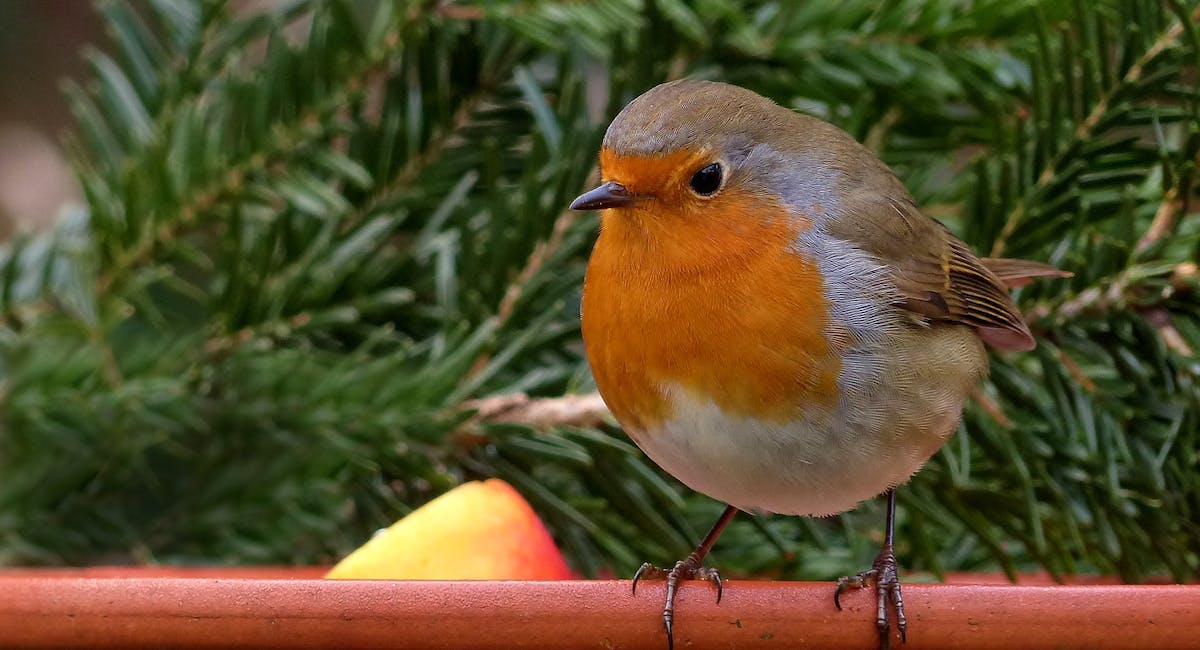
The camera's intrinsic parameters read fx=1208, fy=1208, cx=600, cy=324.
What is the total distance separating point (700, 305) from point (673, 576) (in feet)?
0.95

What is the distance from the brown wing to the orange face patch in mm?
130

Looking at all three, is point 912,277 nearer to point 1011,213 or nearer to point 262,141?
point 1011,213

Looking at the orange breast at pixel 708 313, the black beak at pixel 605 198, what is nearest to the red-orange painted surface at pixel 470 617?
the orange breast at pixel 708 313

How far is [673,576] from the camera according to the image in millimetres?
1066

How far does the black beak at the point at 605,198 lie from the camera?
1212 mm

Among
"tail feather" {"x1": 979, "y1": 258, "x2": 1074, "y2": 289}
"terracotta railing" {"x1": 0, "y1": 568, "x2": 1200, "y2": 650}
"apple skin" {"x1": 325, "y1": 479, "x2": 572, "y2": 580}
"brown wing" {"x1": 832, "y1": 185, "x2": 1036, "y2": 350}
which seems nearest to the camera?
"terracotta railing" {"x1": 0, "y1": 568, "x2": 1200, "y2": 650}

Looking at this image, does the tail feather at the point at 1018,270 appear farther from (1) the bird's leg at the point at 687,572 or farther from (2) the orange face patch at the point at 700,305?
(1) the bird's leg at the point at 687,572

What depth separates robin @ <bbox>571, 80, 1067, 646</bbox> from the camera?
1.20m

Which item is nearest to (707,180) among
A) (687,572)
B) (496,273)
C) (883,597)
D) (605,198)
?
(605,198)

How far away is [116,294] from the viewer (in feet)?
5.39

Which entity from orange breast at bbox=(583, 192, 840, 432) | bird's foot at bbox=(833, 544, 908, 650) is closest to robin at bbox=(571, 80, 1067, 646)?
orange breast at bbox=(583, 192, 840, 432)

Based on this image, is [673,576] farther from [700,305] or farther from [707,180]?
[707,180]

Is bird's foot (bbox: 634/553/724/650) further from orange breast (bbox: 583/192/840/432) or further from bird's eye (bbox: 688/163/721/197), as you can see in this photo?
bird's eye (bbox: 688/163/721/197)

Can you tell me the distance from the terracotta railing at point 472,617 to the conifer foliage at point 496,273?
1.24 ft
